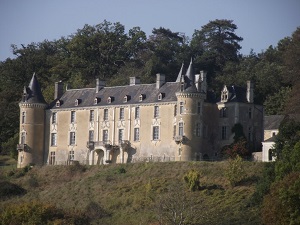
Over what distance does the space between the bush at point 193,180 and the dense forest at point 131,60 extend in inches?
1171

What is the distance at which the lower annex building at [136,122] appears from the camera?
77312 millimetres

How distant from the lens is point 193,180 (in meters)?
69.1

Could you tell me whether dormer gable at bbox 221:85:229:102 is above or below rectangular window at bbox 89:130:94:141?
above

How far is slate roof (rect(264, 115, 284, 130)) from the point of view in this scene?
85.6 meters

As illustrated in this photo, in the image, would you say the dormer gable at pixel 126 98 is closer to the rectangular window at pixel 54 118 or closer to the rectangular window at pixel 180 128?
the rectangular window at pixel 180 128

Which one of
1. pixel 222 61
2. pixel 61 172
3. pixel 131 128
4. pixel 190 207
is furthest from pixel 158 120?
pixel 222 61

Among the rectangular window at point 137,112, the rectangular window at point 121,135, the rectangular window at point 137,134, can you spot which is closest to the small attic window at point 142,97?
the rectangular window at point 137,112

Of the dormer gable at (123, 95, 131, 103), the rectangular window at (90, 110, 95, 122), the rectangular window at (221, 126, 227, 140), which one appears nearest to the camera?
the rectangular window at (221, 126, 227, 140)

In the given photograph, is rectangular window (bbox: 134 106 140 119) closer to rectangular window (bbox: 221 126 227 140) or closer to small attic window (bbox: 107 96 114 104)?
small attic window (bbox: 107 96 114 104)

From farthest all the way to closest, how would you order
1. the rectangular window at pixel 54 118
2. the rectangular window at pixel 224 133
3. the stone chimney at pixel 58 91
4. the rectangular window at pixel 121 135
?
the stone chimney at pixel 58 91 < the rectangular window at pixel 54 118 < the rectangular window at pixel 121 135 < the rectangular window at pixel 224 133

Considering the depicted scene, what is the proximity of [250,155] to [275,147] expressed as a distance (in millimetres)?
7733

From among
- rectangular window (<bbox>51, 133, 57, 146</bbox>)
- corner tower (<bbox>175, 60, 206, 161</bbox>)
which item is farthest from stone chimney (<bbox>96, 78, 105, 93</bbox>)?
corner tower (<bbox>175, 60, 206, 161</bbox>)

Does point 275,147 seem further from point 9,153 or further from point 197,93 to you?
point 9,153

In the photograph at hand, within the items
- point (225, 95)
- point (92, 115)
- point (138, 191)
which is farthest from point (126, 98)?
point (138, 191)
